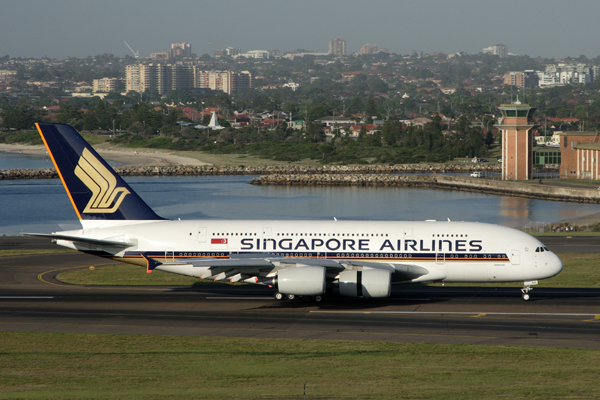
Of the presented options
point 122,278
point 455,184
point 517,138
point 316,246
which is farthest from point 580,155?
point 122,278

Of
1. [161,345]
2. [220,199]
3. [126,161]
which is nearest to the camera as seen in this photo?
[161,345]

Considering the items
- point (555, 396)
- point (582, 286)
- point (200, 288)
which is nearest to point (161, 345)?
point (200, 288)

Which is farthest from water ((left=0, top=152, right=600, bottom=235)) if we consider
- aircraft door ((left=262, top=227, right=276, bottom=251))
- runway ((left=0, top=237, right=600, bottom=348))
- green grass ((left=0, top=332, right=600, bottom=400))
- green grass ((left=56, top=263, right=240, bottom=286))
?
green grass ((left=0, top=332, right=600, bottom=400))

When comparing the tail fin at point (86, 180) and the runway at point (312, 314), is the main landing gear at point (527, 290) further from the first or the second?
the tail fin at point (86, 180)

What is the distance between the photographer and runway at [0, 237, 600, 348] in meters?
30.9

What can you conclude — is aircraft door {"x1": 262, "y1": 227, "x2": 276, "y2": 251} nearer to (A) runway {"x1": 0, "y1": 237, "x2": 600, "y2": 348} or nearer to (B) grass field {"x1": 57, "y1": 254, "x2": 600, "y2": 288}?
(A) runway {"x1": 0, "y1": 237, "x2": 600, "y2": 348}

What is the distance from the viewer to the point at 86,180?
1539 inches

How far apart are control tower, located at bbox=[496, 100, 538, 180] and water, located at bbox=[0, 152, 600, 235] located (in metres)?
10.5

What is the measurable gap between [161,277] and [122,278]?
259cm

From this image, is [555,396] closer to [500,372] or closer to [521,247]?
[500,372]

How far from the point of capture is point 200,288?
42.0 meters

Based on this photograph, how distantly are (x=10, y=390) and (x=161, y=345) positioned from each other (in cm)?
717

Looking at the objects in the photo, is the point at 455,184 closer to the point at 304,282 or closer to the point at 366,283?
the point at 366,283

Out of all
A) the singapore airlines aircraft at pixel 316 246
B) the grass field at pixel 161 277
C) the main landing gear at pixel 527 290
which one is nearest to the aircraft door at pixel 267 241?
the singapore airlines aircraft at pixel 316 246
